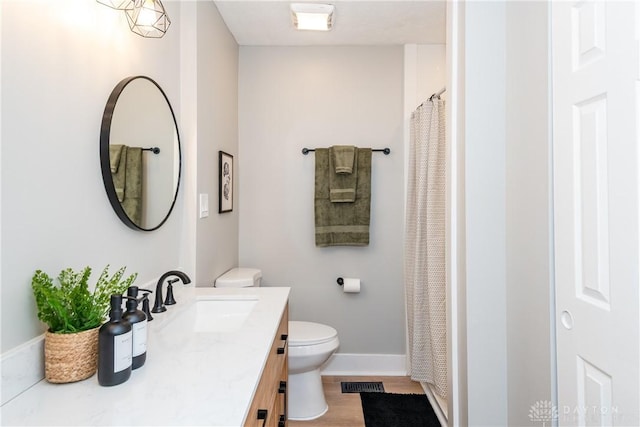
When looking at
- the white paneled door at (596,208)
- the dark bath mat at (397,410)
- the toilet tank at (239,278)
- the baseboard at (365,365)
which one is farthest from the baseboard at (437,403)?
the toilet tank at (239,278)

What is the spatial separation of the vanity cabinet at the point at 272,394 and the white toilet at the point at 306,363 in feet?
1.34

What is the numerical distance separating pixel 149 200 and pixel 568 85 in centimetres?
151

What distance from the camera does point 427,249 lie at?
2.17 metres

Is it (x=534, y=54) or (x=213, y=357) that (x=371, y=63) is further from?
(x=213, y=357)

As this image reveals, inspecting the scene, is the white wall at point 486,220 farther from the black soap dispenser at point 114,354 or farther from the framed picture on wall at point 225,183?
the framed picture on wall at point 225,183

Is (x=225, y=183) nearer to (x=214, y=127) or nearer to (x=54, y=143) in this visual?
(x=214, y=127)

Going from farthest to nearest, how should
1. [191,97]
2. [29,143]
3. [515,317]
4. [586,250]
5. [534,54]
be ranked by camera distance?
[191,97] → [515,317] → [534,54] → [586,250] → [29,143]

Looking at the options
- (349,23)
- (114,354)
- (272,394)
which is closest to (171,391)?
(114,354)

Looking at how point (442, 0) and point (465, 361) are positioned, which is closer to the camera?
point (465, 361)

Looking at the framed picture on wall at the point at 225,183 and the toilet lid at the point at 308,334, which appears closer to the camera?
the toilet lid at the point at 308,334

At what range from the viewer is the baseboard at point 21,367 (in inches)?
31.5

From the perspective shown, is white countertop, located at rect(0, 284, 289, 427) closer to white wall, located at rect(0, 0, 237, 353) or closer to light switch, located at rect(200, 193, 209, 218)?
white wall, located at rect(0, 0, 237, 353)

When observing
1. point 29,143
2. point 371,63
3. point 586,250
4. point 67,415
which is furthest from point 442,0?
point 67,415

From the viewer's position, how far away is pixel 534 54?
1.32 m
